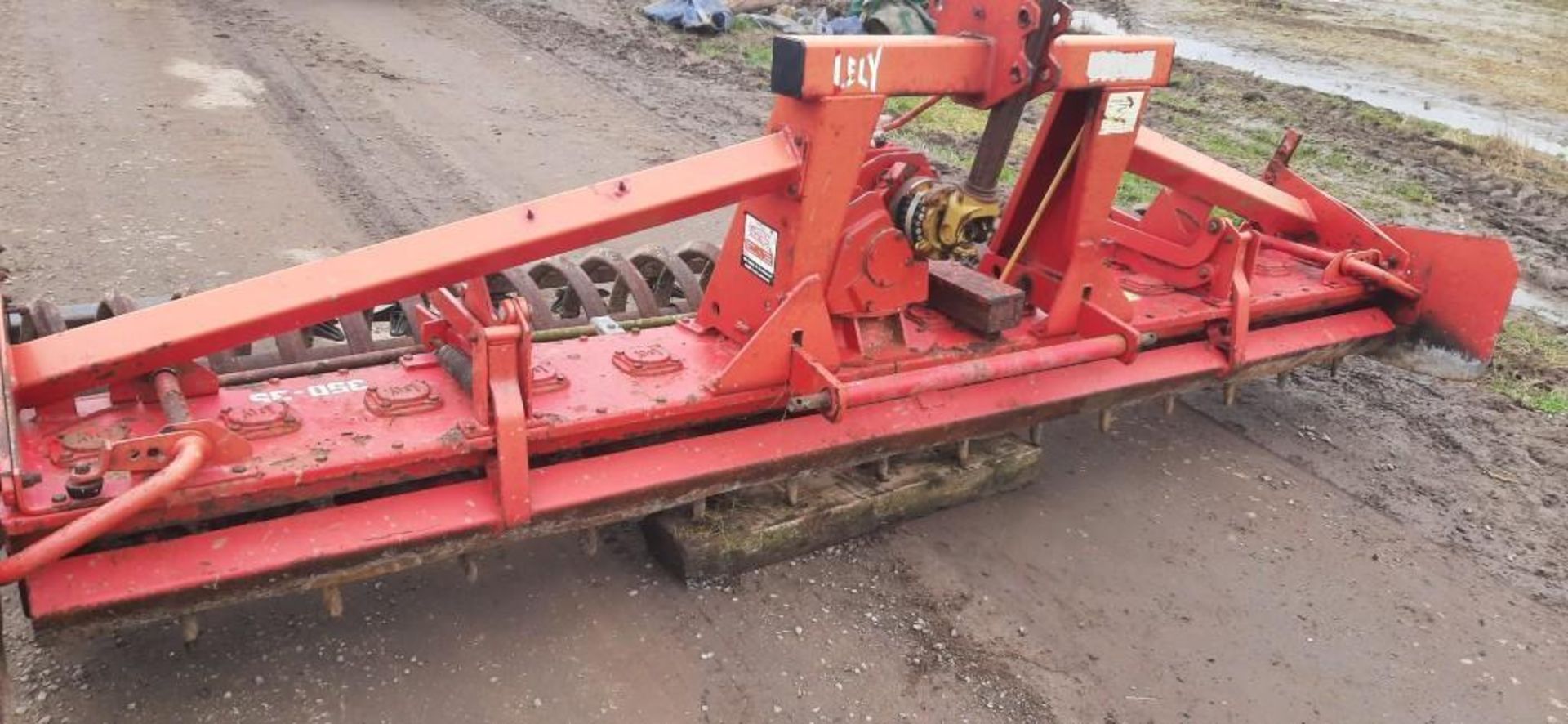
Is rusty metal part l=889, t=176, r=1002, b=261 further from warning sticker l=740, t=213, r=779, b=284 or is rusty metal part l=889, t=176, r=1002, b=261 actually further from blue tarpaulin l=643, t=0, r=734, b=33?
blue tarpaulin l=643, t=0, r=734, b=33

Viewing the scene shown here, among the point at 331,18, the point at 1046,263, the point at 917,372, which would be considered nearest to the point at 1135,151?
the point at 1046,263

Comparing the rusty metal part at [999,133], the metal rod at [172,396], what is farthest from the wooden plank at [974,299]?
the metal rod at [172,396]

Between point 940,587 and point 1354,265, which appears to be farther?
point 1354,265

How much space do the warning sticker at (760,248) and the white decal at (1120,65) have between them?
3.94ft

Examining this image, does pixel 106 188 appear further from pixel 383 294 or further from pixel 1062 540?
pixel 1062 540

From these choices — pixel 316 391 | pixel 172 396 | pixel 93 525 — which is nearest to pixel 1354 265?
pixel 316 391

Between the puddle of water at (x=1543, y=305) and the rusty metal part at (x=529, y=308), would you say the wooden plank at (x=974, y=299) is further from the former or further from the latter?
the puddle of water at (x=1543, y=305)

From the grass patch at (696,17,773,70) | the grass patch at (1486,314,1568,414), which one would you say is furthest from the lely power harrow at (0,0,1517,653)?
the grass patch at (696,17,773,70)

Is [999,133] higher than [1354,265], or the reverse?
[999,133]

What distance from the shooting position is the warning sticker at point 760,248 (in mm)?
3666

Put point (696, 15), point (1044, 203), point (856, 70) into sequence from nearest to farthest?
1. point (856, 70)
2. point (1044, 203)
3. point (696, 15)

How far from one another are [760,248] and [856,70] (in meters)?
0.67

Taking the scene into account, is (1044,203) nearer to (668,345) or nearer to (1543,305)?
(668,345)

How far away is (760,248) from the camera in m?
3.73
